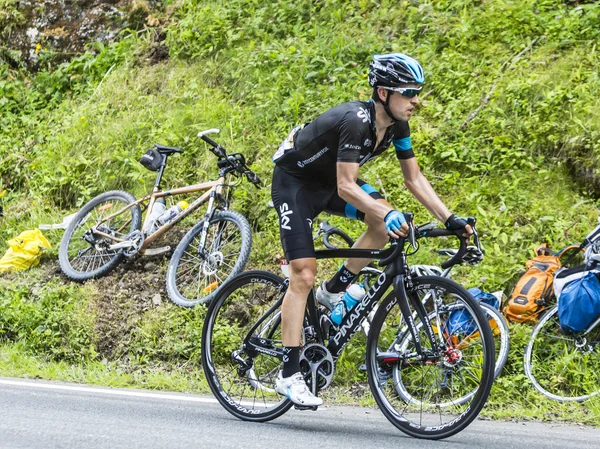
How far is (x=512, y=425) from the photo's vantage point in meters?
6.33

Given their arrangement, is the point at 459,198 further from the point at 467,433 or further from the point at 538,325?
the point at 467,433

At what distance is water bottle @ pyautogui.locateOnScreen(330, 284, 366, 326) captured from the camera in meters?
6.30

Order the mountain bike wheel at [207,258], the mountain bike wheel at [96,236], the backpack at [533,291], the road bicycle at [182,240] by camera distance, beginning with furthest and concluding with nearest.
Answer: the mountain bike wheel at [96,236], the road bicycle at [182,240], the mountain bike wheel at [207,258], the backpack at [533,291]

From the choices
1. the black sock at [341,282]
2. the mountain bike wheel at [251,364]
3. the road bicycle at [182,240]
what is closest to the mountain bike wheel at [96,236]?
the road bicycle at [182,240]

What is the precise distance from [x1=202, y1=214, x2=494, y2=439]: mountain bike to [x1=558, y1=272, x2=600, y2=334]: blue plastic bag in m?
1.96

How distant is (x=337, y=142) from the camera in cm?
606

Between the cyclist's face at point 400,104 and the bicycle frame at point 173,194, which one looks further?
the bicycle frame at point 173,194

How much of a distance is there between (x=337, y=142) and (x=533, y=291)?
2.88 metres

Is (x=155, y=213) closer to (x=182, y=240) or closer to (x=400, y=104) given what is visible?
(x=182, y=240)

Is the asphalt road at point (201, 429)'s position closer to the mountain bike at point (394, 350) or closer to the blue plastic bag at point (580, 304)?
the mountain bike at point (394, 350)

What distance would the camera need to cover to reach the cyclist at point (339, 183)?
5758 mm

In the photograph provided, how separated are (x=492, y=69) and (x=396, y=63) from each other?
5728mm

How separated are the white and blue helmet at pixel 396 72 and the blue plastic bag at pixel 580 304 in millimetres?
2714

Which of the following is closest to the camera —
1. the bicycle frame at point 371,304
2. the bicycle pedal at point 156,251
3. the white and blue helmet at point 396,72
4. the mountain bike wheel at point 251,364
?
the bicycle frame at point 371,304
